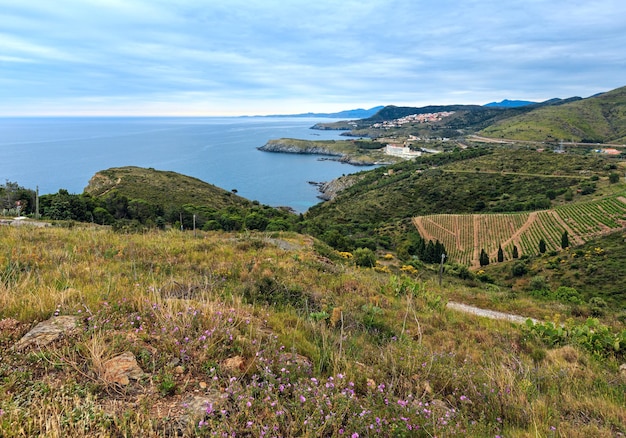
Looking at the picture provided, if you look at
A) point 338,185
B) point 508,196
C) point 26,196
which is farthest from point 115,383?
point 338,185

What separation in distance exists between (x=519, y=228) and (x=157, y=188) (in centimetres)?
7344

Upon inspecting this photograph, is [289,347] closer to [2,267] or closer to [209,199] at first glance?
[2,267]

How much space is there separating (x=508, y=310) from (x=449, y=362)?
8.49 meters

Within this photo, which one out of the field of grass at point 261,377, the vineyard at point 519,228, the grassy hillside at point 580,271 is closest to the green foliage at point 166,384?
the field of grass at point 261,377

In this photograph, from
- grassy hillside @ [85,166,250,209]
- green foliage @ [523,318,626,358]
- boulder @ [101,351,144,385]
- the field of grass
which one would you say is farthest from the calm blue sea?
boulder @ [101,351,144,385]

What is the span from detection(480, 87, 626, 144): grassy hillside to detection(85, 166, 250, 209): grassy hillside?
6398 inches

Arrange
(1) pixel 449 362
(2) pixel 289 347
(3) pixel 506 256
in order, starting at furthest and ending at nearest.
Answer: (3) pixel 506 256, (1) pixel 449 362, (2) pixel 289 347

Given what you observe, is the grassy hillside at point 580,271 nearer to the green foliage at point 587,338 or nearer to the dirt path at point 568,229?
the dirt path at point 568,229

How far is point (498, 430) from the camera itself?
2471 mm

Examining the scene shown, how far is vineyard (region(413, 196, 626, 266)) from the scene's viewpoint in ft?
184

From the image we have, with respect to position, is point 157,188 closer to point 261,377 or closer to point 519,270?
point 519,270

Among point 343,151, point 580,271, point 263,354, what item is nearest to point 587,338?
point 263,354

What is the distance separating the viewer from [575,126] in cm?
17412

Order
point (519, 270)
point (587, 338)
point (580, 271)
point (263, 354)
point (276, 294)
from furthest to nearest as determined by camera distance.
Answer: point (519, 270)
point (580, 271)
point (276, 294)
point (587, 338)
point (263, 354)
